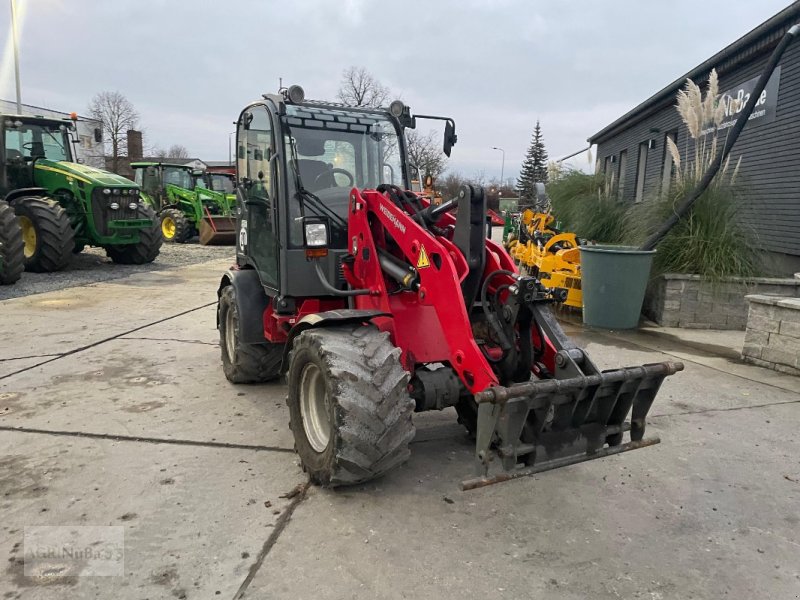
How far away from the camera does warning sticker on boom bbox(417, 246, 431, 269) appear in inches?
135

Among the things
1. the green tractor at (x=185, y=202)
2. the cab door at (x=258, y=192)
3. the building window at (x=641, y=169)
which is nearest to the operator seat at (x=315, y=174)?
the cab door at (x=258, y=192)

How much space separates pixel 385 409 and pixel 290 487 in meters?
0.82

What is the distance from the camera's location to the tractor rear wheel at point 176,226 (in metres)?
19.9

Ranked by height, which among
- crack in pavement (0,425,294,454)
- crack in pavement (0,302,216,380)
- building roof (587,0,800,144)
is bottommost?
crack in pavement (0,425,294,454)

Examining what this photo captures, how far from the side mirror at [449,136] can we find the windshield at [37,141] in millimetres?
11120

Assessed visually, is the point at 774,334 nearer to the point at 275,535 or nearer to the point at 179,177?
the point at 275,535

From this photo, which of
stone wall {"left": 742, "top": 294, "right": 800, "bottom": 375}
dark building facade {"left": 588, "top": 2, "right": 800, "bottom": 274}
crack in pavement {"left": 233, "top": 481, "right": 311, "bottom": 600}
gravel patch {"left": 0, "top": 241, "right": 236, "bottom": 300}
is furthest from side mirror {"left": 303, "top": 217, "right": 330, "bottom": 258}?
gravel patch {"left": 0, "top": 241, "right": 236, "bottom": 300}

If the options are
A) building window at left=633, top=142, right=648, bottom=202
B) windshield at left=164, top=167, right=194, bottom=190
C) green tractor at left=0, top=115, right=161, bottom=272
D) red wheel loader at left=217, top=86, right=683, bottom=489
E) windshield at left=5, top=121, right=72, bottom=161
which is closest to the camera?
red wheel loader at left=217, top=86, right=683, bottom=489

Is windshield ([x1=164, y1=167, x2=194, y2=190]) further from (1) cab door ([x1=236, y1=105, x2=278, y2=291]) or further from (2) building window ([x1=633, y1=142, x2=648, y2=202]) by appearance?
(1) cab door ([x1=236, y1=105, x2=278, y2=291])

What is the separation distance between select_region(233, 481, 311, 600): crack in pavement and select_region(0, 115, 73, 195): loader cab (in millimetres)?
11848

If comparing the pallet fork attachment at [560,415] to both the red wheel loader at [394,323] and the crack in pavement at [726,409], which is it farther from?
the crack in pavement at [726,409]

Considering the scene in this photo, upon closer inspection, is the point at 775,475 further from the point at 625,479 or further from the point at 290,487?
the point at 290,487

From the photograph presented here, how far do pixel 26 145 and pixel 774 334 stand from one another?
45.4ft

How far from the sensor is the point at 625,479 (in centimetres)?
374
